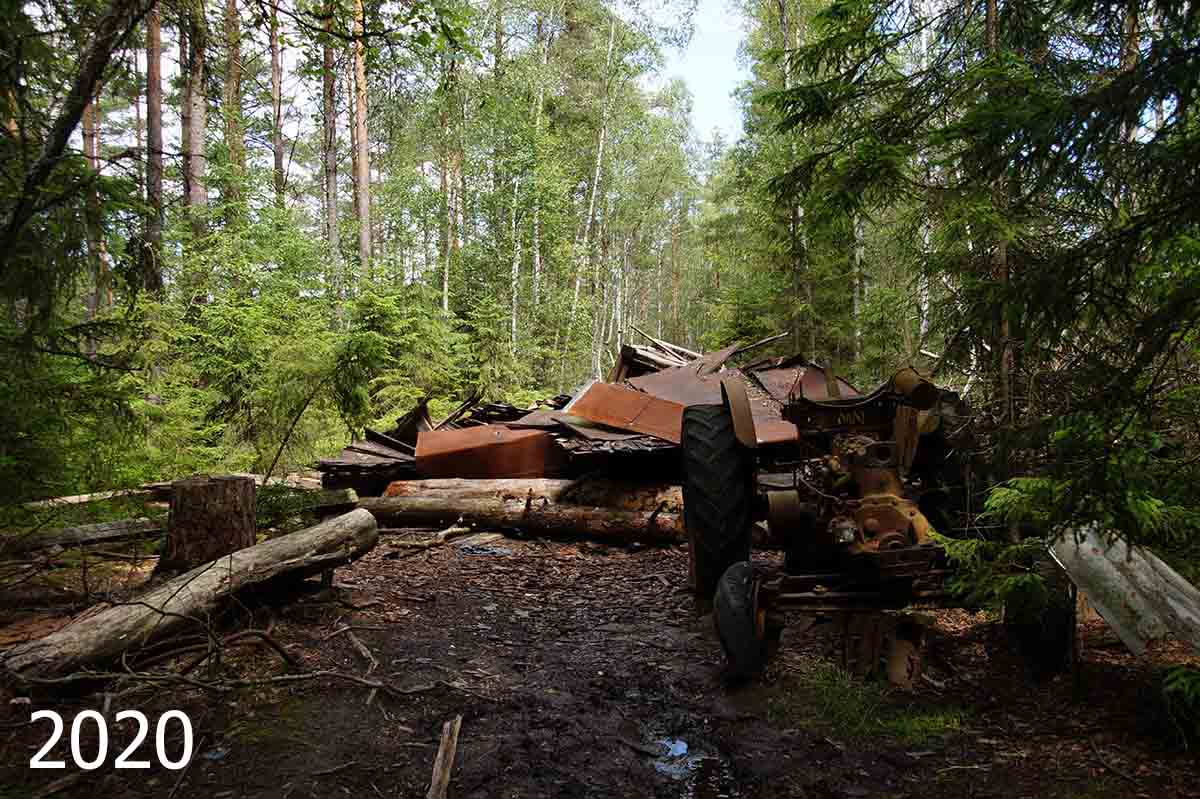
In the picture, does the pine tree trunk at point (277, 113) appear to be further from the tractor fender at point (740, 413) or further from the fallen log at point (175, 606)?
the tractor fender at point (740, 413)

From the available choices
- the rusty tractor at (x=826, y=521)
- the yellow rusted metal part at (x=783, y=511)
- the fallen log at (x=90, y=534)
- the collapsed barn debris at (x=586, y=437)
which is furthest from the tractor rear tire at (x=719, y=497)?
the fallen log at (x=90, y=534)

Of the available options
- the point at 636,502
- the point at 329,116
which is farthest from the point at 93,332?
the point at 329,116

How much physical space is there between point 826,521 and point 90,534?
19.6ft

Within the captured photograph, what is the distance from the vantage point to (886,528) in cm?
409

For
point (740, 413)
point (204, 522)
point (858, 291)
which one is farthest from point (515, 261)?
point (740, 413)

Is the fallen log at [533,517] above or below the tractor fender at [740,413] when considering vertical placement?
below

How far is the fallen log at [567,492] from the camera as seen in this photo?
328 inches

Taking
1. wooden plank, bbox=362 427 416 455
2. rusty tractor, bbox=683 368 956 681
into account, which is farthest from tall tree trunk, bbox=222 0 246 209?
rusty tractor, bbox=683 368 956 681

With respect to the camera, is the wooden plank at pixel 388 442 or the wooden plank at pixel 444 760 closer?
the wooden plank at pixel 444 760

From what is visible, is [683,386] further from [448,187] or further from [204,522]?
[448,187]

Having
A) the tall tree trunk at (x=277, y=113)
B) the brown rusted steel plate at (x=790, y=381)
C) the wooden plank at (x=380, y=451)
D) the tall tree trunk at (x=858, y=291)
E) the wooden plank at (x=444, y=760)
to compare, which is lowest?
the wooden plank at (x=444, y=760)

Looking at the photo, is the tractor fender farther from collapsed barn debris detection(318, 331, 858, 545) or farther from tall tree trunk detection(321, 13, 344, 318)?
tall tree trunk detection(321, 13, 344, 318)

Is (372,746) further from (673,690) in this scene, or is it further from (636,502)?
(636,502)

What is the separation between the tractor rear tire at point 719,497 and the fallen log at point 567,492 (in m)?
3.24
